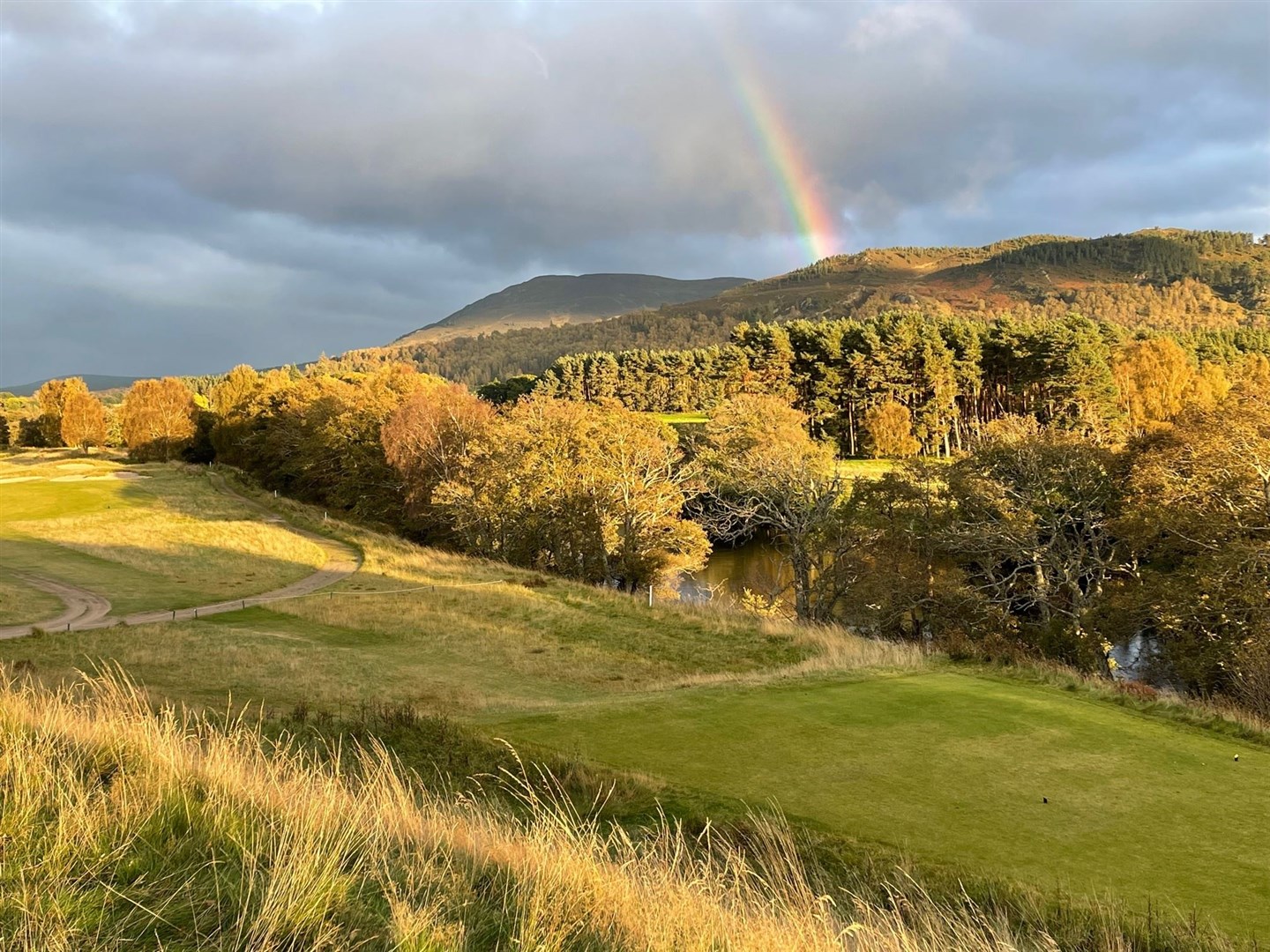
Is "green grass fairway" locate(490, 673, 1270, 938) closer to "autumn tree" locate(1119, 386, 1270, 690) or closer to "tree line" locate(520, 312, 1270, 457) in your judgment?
"autumn tree" locate(1119, 386, 1270, 690)

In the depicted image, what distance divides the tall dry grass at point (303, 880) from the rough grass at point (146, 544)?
101 feet

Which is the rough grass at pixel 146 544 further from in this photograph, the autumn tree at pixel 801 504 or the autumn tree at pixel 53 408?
the autumn tree at pixel 53 408

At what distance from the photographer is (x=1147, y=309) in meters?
178

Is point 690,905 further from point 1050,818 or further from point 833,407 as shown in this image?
point 833,407

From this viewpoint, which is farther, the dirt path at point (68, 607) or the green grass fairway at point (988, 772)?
the dirt path at point (68, 607)

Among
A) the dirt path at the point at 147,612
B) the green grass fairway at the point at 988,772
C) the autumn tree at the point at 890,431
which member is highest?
the autumn tree at the point at 890,431

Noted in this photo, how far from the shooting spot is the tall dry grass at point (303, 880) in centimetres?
361

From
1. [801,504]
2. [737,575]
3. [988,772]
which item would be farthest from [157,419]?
[988,772]

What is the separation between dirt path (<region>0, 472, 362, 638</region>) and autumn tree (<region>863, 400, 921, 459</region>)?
169 feet

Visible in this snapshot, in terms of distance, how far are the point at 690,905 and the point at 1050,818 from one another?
5972 mm

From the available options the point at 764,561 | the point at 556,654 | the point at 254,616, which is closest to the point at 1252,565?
the point at 556,654

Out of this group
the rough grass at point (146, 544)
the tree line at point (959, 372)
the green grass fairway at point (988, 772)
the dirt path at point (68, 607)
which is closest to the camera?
the green grass fairway at point (988, 772)

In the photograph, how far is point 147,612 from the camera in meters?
30.5

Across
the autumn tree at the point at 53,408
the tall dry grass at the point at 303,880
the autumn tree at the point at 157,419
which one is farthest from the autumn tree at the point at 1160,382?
the autumn tree at the point at 53,408
